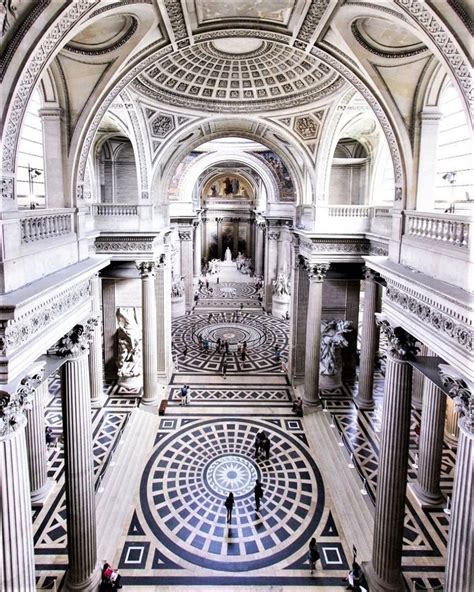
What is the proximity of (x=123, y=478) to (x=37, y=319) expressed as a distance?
8.19 m

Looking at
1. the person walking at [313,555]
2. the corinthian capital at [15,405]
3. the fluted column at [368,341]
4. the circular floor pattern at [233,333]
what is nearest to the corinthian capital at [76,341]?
the corinthian capital at [15,405]

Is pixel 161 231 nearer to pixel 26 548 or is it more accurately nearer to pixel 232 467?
pixel 232 467

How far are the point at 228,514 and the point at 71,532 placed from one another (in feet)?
13.9

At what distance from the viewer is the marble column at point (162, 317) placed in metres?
18.5

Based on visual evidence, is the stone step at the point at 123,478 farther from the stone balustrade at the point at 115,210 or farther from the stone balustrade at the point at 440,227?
the stone balustrade at the point at 440,227

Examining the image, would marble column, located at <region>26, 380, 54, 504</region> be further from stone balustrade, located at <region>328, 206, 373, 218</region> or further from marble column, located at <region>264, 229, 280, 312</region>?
marble column, located at <region>264, 229, 280, 312</region>

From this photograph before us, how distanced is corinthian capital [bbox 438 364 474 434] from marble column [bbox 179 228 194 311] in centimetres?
2502

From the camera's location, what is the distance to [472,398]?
5.67 m

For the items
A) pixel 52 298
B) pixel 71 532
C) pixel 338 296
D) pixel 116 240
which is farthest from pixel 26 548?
pixel 338 296

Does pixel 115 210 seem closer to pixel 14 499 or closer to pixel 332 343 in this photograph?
pixel 332 343

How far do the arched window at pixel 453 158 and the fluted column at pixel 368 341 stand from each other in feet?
12.5

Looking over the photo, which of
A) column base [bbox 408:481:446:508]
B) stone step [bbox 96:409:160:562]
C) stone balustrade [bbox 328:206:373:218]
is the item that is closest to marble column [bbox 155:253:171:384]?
stone step [bbox 96:409:160:562]

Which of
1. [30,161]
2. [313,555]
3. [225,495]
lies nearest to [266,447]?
[225,495]

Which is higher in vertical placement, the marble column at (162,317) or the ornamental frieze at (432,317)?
the ornamental frieze at (432,317)
